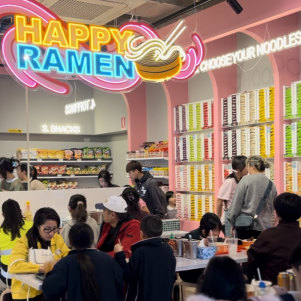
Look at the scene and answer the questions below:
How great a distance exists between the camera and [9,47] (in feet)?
18.3

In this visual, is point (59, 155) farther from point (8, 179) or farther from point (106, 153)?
point (8, 179)

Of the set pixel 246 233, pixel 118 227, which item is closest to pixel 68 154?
pixel 246 233

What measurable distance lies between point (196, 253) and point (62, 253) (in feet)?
3.83

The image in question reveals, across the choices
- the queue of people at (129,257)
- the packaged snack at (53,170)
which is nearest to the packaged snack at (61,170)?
the packaged snack at (53,170)

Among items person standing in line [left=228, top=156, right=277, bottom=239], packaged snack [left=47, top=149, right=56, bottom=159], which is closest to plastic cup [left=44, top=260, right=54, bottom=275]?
person standing in line [left=228, top=156, right=277, bottom=239]

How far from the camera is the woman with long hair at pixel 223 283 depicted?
2.14m

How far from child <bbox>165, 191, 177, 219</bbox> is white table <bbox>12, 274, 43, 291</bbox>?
166 inches

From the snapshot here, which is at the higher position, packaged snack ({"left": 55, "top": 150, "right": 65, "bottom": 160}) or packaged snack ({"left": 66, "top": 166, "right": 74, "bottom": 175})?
packaged snack ({"left": 55, "top": 150, "right": 65, "bottom": 160})

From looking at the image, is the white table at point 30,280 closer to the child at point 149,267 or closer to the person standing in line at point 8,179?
the child at point 149,267

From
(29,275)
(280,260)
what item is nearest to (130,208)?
(29,275)

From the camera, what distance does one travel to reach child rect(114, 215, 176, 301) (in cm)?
355

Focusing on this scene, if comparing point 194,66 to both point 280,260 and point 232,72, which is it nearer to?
point 232,72

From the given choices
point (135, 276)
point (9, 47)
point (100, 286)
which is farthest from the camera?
point (9, 47)

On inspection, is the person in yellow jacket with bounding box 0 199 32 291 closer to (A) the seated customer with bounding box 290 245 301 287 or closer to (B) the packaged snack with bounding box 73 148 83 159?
(A) the seated customer with bounding box 290 245 301 287
